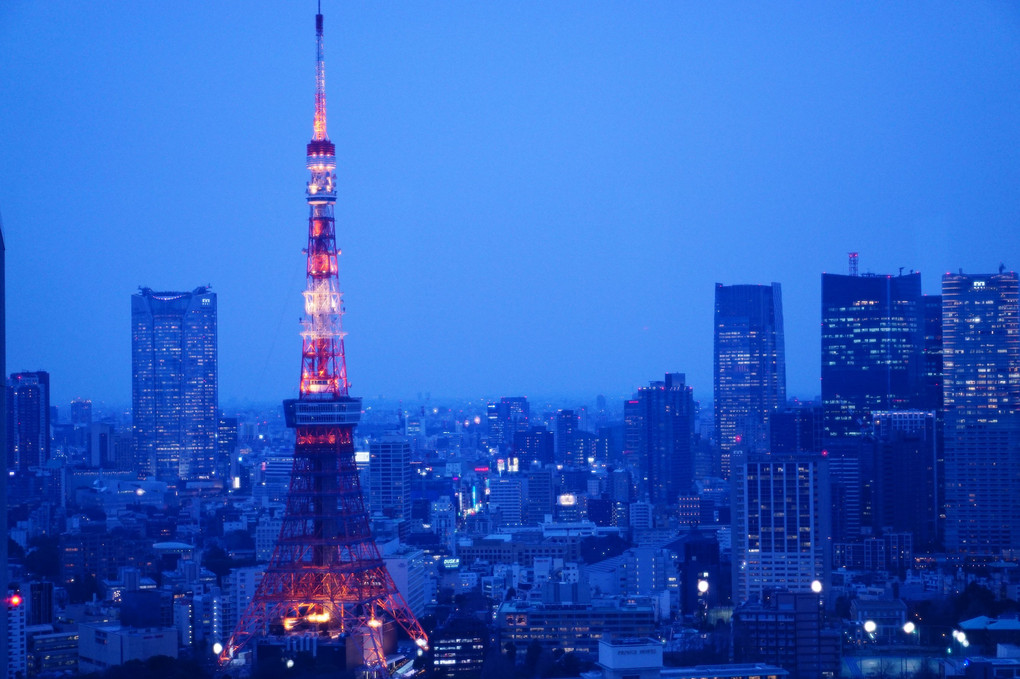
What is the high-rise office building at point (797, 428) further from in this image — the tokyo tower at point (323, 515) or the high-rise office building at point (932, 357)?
the tokyo tower at point (323, 515)

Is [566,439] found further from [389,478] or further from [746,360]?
[389,478]

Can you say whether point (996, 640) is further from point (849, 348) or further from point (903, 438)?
point (849, 348)

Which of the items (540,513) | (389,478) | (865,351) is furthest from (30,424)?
(865,351)

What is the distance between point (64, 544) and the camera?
56.0 feet

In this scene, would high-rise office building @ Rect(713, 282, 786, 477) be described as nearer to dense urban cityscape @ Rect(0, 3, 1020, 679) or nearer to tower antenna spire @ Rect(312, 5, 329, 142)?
dense urban cityscape @ Rect(0, 3, 1020, 679)

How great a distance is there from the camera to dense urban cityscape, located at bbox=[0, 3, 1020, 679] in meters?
10.6

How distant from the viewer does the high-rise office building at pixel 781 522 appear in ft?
47.2

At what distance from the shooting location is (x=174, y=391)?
24922mm

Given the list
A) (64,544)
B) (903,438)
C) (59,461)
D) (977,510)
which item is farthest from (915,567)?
(59,461)

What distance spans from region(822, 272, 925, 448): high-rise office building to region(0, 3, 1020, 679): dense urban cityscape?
6 cm

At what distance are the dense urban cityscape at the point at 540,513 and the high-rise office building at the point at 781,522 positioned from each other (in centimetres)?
3

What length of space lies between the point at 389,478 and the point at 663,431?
21.3 ft

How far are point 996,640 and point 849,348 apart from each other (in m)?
14.0

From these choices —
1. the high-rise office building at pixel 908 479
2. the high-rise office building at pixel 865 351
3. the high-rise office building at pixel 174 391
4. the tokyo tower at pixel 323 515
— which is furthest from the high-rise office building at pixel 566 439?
the tokyo tower at pixel 323 515
